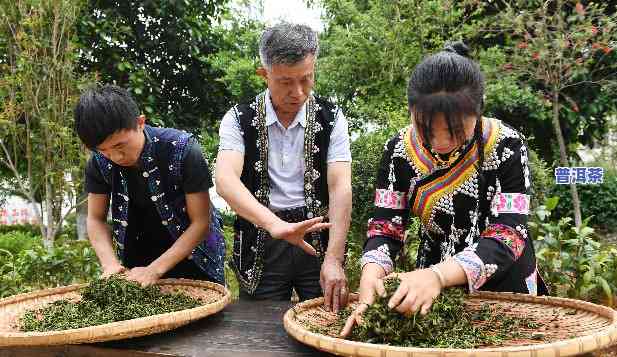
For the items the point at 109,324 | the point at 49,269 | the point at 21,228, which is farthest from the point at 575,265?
the point at 21,228

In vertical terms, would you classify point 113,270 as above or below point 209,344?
above

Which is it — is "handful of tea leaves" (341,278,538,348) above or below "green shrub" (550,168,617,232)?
below

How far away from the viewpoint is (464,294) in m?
1.77

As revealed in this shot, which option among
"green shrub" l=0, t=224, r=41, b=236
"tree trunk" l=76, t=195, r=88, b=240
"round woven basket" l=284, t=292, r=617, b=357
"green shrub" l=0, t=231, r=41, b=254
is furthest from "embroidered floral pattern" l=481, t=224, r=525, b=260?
"green shrub" l=0, t=224, r=41, b=236

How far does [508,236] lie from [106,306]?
1.30 meters

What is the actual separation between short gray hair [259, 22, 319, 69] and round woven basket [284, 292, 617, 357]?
85 centimetres

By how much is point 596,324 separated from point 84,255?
12.8 feet

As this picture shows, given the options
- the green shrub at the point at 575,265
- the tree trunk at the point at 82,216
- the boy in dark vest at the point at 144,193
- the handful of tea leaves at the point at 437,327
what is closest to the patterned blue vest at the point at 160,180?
the boy in dark vest at the point at 144,193

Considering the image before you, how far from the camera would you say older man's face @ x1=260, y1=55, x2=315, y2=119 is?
7.06 ft

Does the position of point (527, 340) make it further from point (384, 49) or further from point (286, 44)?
point (384, 49)

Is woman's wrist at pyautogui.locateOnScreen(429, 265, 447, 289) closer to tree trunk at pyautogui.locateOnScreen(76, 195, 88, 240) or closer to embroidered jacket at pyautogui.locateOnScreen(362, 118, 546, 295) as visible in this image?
embroidered jacket at pyautogui.locateOnScreen(362, 118, 546, 295)

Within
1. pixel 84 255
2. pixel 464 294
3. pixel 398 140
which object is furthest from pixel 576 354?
pixel 84 255

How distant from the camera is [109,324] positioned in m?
1.69

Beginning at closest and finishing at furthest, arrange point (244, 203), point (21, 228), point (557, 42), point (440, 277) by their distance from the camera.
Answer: point (440, 277) < point (244, 203) < point (557, 42) < point (21, 228)
